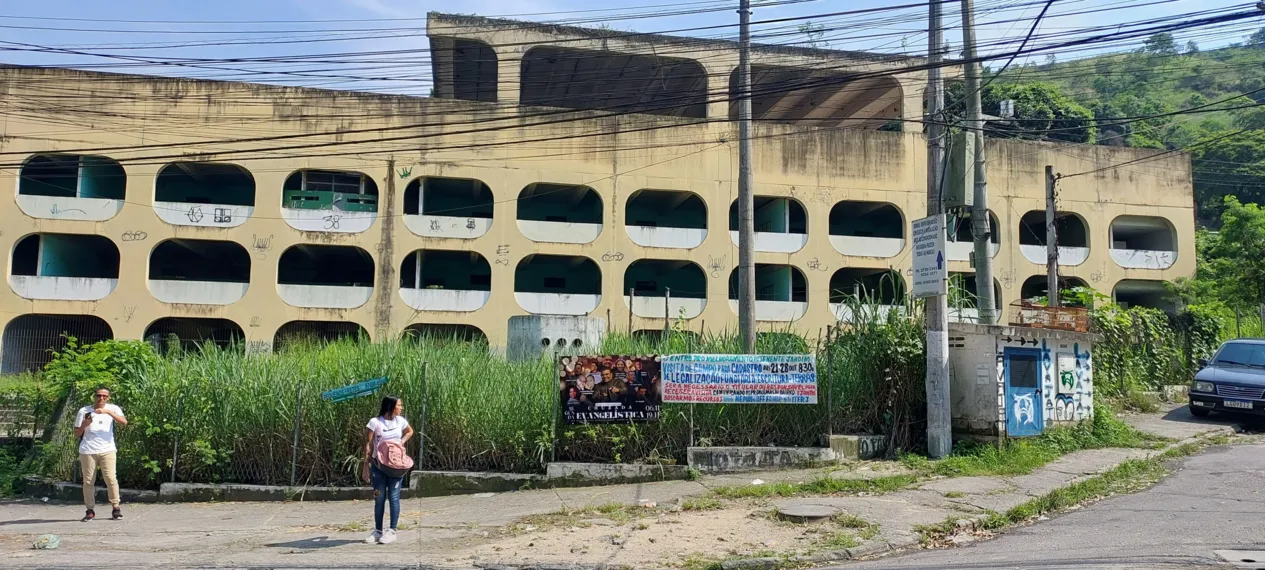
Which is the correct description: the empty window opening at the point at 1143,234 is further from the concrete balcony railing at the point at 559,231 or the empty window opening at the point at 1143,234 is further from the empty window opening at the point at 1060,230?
the concrete balcony railing at the point at 559,231

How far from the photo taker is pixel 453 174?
26.6 meters

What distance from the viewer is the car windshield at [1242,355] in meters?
14.8

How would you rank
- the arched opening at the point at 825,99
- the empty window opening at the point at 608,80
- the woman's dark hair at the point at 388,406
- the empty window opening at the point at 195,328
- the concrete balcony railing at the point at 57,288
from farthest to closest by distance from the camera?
the arched opening at the point at 825,99 < the empty window opening at the point at 608,80 < the empty window opening at the point at 195,328 < the concrete balcony railing at the point at 57,288 < the woman's dark hair at the point at 388,406

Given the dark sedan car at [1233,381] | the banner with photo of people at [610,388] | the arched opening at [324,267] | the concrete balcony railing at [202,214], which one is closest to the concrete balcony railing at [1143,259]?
the dark sedan car at [1233,381]

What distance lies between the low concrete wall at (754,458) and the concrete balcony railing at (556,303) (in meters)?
16.3

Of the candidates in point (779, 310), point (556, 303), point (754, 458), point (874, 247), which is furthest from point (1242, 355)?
point (556, 303)

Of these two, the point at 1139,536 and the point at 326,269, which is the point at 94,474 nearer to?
the point at 1139,536

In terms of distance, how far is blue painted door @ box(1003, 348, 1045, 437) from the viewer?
11398 mm

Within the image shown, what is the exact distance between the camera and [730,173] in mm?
28375

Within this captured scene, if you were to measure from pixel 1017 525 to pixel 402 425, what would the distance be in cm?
612

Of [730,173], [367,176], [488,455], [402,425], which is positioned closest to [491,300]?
[367,176]

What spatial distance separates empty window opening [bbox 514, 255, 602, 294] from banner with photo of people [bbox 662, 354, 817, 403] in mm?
19016

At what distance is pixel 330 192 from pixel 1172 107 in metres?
49.6

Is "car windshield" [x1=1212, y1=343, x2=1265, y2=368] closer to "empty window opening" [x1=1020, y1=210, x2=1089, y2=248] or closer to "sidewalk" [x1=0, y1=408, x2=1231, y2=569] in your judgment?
"sidewalk" [x1=0, y1=408, x2=1231, y2=569]
